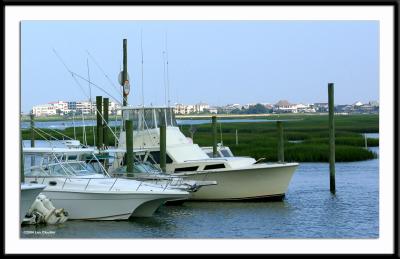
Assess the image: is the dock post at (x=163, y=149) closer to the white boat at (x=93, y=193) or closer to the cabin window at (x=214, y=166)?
the cabin window at (x=214, y=166)

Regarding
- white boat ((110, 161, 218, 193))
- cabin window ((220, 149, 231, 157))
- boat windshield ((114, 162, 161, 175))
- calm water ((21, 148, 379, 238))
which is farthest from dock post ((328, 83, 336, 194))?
boat windshield ((114, 162, 161, 175))

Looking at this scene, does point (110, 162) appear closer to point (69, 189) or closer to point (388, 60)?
point (69, 189)

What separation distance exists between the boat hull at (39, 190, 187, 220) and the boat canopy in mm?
7246

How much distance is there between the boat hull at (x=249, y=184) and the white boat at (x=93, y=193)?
15.8 feet

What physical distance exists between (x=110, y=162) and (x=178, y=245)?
1784 cm

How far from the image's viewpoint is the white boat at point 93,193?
907 inches

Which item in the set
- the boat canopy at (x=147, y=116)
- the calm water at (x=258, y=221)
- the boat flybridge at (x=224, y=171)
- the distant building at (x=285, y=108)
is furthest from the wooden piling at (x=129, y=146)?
the distant building at (x=285, y=108)

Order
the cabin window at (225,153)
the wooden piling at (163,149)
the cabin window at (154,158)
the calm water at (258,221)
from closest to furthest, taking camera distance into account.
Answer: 1. the calm water at (258,221)
2. the wooden piling at (163,149)
3. the cabin window at (154,158)
4. the cabin window at (225,153)

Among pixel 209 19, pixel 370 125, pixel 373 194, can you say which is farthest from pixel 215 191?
pixel 370 125

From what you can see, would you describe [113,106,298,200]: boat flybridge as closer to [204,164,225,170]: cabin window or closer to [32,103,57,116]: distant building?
[204,164,225,170]: cabin window

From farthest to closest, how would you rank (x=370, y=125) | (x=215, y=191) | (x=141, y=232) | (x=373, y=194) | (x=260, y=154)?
(x=370, y=125), (x=260, y=154), (x=373, y=194), (x=215, y=191), (x=141, y=232)

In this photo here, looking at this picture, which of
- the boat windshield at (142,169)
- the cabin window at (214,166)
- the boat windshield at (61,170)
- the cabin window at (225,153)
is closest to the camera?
the boat windshield at (61,170)

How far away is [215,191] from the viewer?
28.8m

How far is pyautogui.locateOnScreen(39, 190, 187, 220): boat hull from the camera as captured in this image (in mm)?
23047
